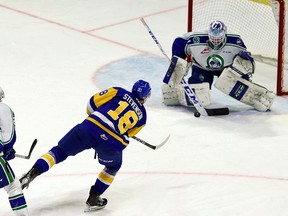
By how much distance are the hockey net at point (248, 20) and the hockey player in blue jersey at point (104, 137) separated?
273cm

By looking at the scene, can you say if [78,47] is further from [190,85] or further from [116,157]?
[116,157]

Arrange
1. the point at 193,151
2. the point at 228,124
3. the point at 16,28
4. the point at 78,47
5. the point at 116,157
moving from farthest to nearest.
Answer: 1. the point at 16,28
2. the point at 78,47
3. the point at 228,124
4. the point at 193,151
5. the point at 116,157

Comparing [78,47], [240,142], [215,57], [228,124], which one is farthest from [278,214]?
[78,47]

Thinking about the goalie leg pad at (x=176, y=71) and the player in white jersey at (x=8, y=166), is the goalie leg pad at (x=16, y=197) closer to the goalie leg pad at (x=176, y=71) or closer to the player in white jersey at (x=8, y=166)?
the player in white jersey at (x=8, y=166)

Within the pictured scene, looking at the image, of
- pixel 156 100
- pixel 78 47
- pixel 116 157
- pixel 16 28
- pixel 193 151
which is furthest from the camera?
pixel 16 28

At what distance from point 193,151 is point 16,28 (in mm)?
3276

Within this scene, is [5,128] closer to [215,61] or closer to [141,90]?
[141,90]

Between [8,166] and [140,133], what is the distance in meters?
1.72

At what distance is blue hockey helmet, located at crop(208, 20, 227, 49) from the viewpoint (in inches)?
240

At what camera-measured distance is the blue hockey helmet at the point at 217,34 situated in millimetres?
6098

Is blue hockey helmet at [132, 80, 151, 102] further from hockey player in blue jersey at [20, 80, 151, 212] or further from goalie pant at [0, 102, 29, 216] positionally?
goalie pant at [0, 102, 29, 216]

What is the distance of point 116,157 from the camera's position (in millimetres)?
4570

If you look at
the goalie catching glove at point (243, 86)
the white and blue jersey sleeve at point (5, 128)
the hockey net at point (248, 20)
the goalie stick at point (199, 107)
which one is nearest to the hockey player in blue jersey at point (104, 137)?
the white and blue jersey sleeve at point (5, 128)

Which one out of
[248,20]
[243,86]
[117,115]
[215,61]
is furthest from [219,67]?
[117,115]
